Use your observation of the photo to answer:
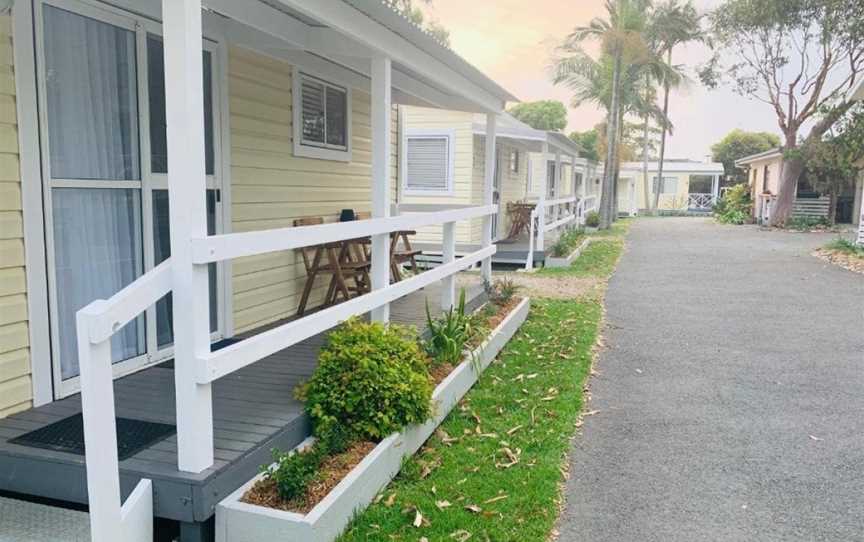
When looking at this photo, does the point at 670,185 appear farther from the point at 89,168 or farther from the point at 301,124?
the point at 89,168

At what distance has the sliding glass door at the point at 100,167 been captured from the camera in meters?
3.66

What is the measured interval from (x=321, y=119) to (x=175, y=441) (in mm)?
4378

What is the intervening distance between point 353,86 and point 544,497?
203 inches

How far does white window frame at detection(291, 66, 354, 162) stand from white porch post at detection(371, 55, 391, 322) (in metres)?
1.75

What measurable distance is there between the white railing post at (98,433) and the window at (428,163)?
12.2 m

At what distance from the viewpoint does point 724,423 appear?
4.93 m

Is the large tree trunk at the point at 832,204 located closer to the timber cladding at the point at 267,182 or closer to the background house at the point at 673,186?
the background house at the point at 673,186

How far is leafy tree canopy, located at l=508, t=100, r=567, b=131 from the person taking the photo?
230 feet

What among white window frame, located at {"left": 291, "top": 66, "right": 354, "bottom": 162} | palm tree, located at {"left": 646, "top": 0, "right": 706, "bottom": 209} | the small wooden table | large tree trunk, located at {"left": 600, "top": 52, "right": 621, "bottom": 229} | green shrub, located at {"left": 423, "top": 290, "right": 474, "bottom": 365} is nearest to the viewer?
green shrub, located at {"left": 423, "top": 290, "right": 474, "bottom": 365}

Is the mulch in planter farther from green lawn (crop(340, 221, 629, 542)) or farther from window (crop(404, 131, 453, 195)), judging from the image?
window (crop(404, 131, 453, 195))

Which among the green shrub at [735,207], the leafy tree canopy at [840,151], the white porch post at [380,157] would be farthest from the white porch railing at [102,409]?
the green shrub at [735,207]

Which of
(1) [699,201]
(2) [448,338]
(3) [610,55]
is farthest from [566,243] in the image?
(1) [699,201]

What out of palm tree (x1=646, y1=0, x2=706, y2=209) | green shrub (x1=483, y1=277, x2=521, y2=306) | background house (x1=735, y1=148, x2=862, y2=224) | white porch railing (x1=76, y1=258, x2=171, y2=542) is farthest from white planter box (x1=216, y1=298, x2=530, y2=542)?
background house (x1=735, y1=148, x2=862, y2=224)

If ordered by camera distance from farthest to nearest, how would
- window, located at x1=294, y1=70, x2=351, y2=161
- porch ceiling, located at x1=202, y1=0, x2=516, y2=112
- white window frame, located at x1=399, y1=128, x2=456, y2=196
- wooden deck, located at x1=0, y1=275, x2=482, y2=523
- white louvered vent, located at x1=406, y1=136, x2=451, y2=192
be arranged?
Result: white louvered vent, located at x1=406, y1=136, x2=451, y2=192 → white window frame, located at x1=399, y1=128, x2=456, y2=196 → window, located at x1=294, y1=70, x2=351, y2=161 → porch ceiling, located at x1=202, y1=0, x2=516, y2=112 → wooden deck, located at x1=0, y1=275, x2=482, y2=523
